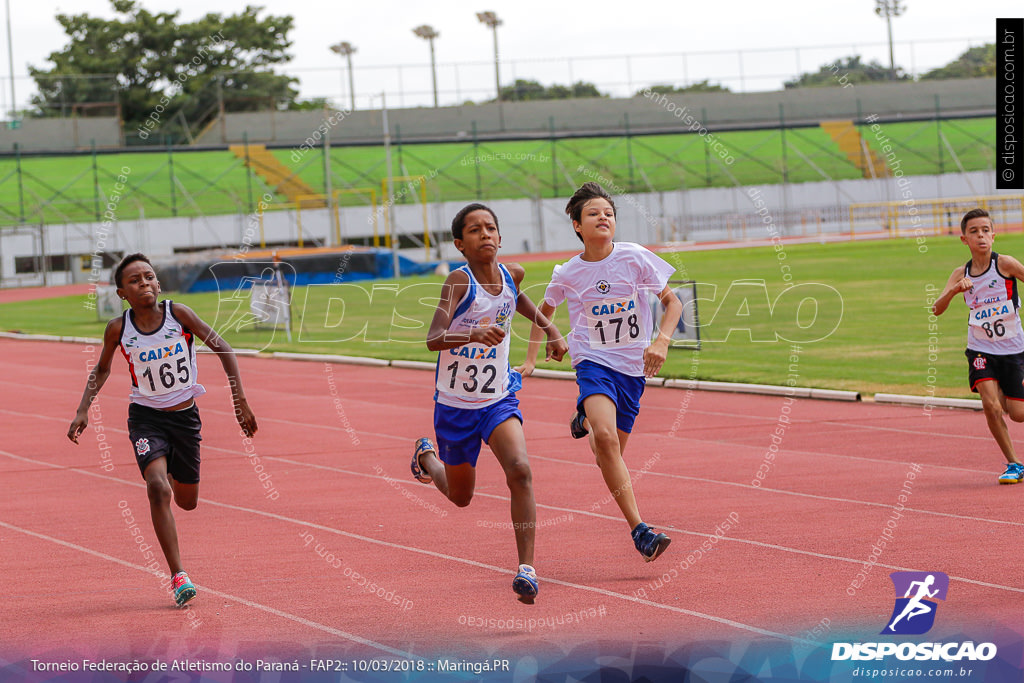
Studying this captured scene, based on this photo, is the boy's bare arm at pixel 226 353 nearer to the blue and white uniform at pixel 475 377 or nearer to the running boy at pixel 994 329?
the blue and white uniform at pixel 475 377

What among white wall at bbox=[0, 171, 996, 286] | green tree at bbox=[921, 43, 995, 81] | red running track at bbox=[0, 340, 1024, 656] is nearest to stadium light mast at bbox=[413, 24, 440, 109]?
white wall at bbox=[0, 171, 996, 286]

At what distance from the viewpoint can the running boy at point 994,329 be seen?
27.3ft

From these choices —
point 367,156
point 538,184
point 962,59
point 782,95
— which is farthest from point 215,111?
point 962,59

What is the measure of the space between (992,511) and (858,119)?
59.4m

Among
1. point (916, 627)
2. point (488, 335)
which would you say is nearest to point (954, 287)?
point (916, 627)

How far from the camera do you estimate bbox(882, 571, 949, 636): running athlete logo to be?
17.1ft

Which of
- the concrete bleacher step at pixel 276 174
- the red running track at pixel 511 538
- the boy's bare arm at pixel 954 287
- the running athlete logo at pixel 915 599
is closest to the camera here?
the running athlete logo at pixel 915 599

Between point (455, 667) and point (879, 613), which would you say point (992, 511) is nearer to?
point (879, 613)

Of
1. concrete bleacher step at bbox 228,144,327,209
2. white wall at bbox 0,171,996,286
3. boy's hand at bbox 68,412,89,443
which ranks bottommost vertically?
boy's hand at bbox 68,412,89,443

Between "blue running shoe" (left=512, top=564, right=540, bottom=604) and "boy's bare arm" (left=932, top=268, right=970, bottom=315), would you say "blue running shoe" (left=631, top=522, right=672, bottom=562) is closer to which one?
"blue running shoe" (left=512, top=564, right=540, bottom=604)

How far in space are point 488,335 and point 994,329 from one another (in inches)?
171

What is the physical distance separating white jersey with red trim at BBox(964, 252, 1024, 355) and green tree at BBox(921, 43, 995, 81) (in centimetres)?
6632

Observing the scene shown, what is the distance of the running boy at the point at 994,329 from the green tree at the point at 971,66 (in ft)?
218

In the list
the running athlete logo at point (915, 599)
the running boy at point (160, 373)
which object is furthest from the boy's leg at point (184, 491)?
the running athlete logo at point (915, 599)
